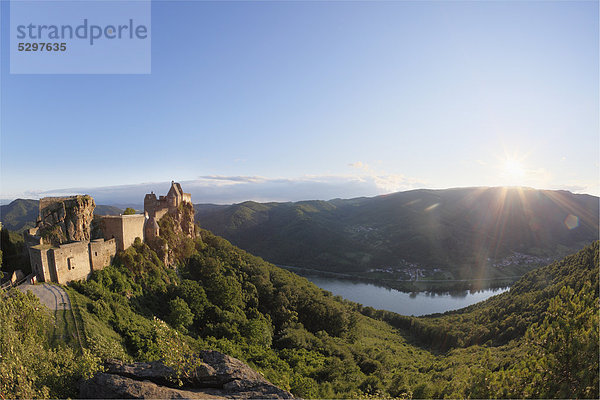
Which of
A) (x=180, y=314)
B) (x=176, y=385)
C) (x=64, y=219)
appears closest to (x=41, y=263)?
(x=64, y=219)

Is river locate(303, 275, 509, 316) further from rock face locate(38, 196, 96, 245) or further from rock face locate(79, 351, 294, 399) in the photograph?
rock face locate(38, 196, 96, 245)

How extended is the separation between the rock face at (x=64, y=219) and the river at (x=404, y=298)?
258ft

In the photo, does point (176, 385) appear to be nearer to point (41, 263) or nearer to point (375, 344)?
point (41, 263)

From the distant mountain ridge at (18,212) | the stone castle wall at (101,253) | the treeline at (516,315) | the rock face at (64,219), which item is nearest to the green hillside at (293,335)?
the treeline at (516,315)

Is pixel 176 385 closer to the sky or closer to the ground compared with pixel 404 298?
closer to the sky

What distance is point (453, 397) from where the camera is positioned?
435 inches

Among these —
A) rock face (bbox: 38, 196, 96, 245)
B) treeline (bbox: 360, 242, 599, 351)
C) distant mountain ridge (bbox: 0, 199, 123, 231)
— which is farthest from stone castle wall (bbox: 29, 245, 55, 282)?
distant mountain ridge (bbox: 0, 199, 123, 231)

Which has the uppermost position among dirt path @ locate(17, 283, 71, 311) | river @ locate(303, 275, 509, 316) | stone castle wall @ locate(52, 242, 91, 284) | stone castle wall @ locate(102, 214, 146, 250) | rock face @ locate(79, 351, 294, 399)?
stone castle wall @ locate(102, 214, 146, 250)

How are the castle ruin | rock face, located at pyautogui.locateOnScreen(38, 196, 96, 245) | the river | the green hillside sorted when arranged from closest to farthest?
the green hillside, the castle ruin, rock face, located at pyautogui.locateOnScreen(38, 196, 96, 245), the river

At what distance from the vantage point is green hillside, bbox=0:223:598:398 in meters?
9.02

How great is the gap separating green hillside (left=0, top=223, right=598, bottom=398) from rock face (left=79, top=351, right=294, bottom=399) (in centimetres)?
99

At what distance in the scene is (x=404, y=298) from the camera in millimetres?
90062

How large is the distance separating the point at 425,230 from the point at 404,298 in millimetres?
63610

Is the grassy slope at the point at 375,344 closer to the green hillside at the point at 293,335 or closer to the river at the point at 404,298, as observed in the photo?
the green hillside at the point at 293,335
